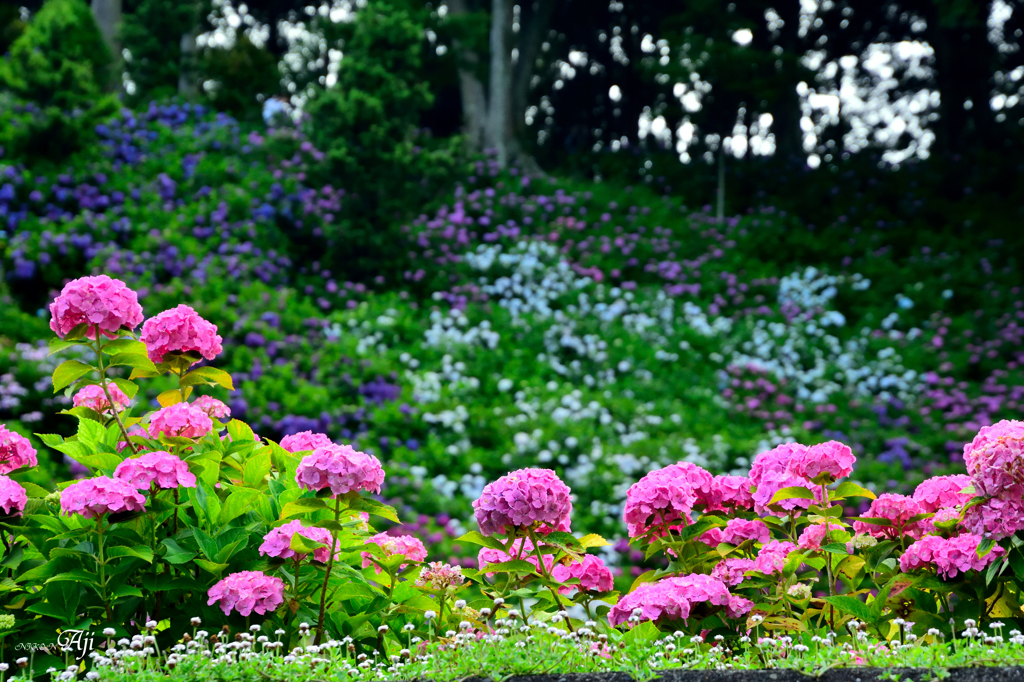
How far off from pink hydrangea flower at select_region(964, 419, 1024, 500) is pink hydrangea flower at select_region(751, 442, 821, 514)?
0.43 metres

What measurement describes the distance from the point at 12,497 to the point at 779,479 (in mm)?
2100

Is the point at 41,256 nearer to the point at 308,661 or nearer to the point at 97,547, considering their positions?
the point at 97,547

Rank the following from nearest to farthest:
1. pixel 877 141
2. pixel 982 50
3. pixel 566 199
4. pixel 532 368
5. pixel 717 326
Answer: pixel 532 368, pixel 717 326, pixel 566 199, pixel 982 50, pixel 877 141

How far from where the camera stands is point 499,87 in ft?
45.0

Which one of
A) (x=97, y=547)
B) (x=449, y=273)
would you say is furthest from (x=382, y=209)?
(x=97, y=547)

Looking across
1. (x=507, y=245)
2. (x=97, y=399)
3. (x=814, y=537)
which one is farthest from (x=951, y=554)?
(x=507, y=245)

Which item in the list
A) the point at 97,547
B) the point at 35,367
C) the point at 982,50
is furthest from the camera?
the point at 982,50

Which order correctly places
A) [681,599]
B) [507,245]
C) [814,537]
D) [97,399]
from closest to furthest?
[681,599] < [814,537] < [97,399] < [507,245]

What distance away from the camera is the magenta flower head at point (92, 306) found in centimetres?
263

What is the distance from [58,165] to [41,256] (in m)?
2.62

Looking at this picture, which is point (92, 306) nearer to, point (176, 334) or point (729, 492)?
point (176, 334)

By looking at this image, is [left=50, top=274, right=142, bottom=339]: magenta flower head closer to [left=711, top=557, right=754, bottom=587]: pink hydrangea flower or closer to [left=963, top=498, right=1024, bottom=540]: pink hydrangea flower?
[left=711, top=557, right=754, bottom=587]: pink hydrangea flower

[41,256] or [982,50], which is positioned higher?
A: [982,50]

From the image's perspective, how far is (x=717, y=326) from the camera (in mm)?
9570
